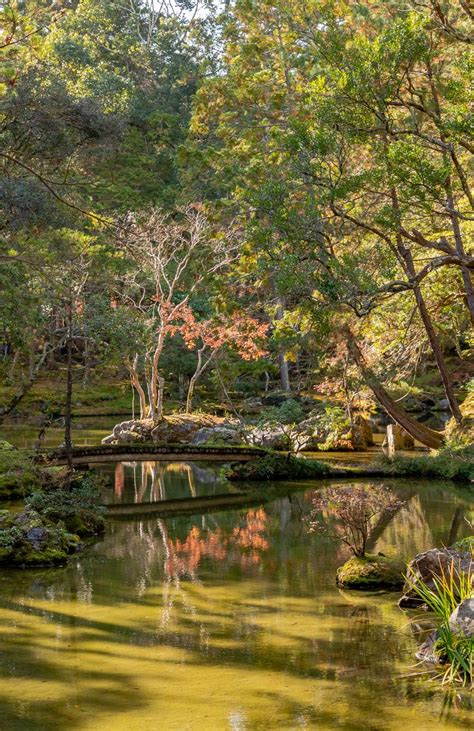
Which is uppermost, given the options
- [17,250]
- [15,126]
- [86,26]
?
[86,26]

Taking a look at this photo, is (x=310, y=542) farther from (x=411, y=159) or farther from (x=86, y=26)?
(x=86, y=26)

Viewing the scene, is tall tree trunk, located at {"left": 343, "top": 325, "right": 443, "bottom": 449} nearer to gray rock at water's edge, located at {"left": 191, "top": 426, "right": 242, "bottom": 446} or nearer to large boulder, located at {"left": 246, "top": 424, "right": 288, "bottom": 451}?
large boulder, located at {"left": 246, "top": 424, "right": 288, "bottom": 451}

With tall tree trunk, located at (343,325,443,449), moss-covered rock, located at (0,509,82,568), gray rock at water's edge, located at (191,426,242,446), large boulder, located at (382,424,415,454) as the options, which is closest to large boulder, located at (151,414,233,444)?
gray rock at water's edge, located at (191,426,242,446)

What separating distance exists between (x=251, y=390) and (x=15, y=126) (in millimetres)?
15709

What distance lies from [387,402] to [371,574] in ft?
27.6

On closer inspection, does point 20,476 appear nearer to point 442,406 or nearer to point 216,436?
point 216,436

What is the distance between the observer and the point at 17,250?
68.6 ft

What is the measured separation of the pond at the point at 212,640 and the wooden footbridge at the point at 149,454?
8.44ft

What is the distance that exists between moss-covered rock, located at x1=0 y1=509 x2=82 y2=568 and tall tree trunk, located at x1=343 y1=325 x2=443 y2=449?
7.26m

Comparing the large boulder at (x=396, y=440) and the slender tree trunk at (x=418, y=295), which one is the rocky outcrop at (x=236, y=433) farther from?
the slender tree trunk at (x=418, y=295)

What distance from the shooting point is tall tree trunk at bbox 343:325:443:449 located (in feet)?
56.6

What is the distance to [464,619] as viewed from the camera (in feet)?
21.5

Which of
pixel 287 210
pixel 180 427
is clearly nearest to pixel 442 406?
pixel 180 427

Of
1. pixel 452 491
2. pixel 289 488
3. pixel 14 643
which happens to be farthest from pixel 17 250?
pixel 14 643
